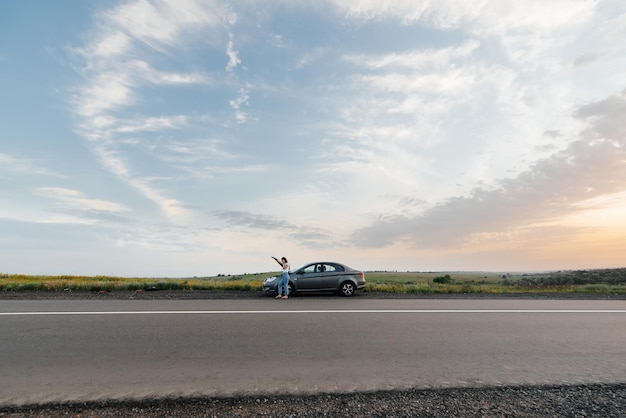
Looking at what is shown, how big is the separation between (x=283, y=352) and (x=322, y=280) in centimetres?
1110

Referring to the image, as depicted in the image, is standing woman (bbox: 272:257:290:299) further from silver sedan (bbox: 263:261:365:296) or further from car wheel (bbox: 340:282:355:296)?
car wheel (bbox: 340:282:355:296)

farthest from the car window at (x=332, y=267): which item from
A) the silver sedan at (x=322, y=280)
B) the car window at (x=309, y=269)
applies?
the car window at (x=309, y=269)

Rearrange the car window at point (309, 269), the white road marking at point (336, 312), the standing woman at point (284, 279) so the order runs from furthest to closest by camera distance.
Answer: the car window at point (309, 269)
the standing woman at point (284, 279)
the white road marking at point (336, 312)

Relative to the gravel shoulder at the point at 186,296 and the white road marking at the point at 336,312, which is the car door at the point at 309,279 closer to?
the gravel shoulder at the point at 186,296

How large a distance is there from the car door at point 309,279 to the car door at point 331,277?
0.18 m

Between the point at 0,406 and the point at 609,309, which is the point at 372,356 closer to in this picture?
the point at 0,406

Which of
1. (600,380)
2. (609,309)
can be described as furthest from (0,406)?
(609,309)

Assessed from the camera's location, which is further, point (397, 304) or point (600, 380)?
point (397, 304)

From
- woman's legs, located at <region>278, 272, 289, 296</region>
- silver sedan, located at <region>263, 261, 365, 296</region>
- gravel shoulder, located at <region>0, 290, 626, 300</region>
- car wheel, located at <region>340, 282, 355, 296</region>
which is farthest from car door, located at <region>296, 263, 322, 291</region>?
woman's legs, located at <region>278, 272, 289, 296</region>

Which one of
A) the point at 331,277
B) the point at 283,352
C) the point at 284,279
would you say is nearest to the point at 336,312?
the point at 283,352

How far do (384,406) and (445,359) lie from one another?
7.69 feet

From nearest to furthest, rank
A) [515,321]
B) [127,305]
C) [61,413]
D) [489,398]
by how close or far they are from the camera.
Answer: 1. [61,413]
2. [489,398]
3. [515,321]
4. [127,305]

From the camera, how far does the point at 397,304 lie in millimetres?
13414

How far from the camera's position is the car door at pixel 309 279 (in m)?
17.7
